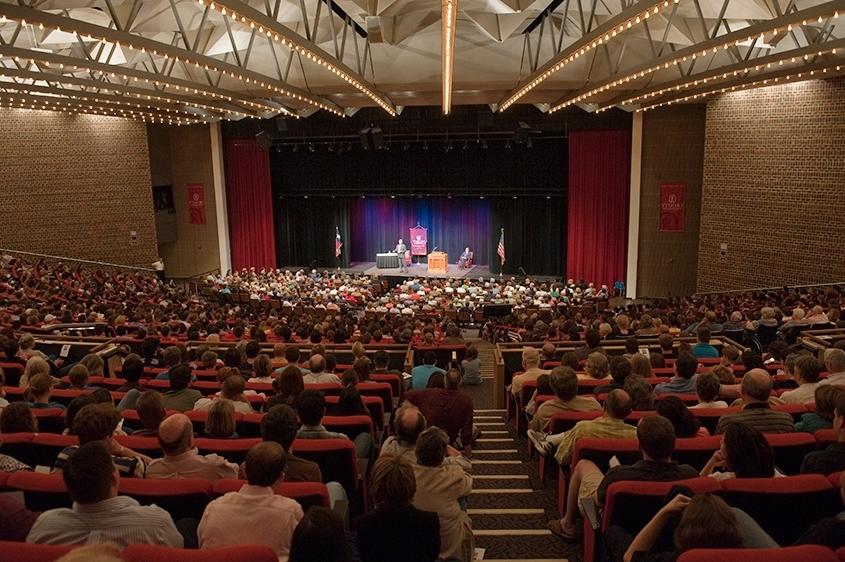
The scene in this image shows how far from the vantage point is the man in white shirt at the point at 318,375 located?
683 centimetres

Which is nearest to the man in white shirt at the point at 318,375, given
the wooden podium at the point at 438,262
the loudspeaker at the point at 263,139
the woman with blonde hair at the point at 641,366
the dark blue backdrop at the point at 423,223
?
the woman with blonde hair at the point at 641,366

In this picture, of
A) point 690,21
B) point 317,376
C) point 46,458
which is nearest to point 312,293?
point 690,21

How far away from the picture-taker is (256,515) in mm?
3176

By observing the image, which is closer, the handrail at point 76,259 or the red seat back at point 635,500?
the red seat back at point 635,500

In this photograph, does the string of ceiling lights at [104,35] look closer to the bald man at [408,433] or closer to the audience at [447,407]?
the audience at [447,407]

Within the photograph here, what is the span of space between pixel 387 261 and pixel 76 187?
11978mm

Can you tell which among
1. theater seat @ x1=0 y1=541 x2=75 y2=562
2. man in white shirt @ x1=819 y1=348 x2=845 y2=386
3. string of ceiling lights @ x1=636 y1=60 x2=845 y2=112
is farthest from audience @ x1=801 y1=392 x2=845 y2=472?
string of ceiling lights @ x1=636 y1=60 x2=845 y2=112

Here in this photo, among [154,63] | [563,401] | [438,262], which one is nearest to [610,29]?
[563,401]

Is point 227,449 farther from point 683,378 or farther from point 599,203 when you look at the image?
point 599,203

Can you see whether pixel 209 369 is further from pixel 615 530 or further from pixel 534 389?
pixel 615 530

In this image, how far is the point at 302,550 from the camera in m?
2.62

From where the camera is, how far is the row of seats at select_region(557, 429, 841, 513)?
4.21 m

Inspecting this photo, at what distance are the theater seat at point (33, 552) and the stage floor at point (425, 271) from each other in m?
23.8

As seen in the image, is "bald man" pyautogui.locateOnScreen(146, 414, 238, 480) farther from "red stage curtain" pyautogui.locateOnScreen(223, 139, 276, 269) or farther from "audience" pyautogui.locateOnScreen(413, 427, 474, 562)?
"red stage curtain" pyautogui.locateOnScreen(223, 139, 276, 269)
